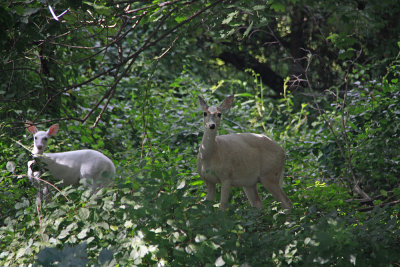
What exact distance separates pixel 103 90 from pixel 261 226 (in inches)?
250

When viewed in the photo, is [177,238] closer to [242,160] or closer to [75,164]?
[242,160]

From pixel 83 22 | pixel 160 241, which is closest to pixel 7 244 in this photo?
pixel 160 241

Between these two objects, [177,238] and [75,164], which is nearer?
[177,238]

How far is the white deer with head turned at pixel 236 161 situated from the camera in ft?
18.8

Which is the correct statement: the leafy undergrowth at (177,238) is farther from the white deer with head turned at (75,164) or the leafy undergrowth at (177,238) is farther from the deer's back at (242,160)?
the white deer with head turned at (75,164)

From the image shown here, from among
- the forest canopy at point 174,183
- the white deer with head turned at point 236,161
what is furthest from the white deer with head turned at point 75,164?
the white deer with head turned at point 236,161

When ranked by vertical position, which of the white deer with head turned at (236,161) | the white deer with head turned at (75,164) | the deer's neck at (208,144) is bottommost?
the white deer with head turned at (75,164)

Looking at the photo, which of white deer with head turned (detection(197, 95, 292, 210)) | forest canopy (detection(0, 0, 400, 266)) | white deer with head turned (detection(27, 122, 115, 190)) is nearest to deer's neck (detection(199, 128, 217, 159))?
white deer with head turned (detection(197, 95, 292, 210))

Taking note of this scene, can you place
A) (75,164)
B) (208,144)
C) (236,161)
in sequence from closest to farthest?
(208,144), (236,161), (75,164)

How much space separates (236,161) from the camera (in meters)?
5.93

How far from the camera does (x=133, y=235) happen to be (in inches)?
170

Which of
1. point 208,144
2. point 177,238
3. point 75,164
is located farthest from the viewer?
point 75,164

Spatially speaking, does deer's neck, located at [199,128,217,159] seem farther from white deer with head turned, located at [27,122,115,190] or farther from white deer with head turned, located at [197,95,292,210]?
white deer with head turned, located at [27,122,115,190]

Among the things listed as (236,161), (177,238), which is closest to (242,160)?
(236,161)
